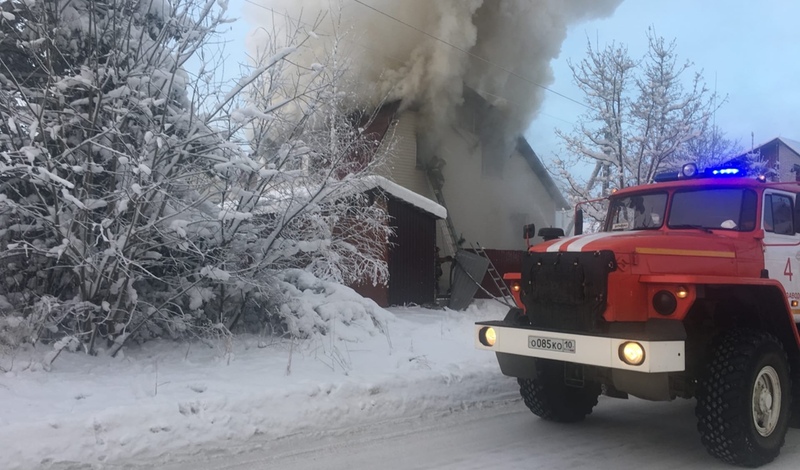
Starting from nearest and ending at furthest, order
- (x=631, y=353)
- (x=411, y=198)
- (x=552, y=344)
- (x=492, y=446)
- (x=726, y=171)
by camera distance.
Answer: (x=631, y=353)
(x=552, y=344)
(x=492, y=446)
(x=726, y=171)
(x=411, y=198)

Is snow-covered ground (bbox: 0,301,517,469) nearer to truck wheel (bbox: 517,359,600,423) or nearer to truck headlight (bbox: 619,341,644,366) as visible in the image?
truck wheel (bbox: 517,359,600,423)

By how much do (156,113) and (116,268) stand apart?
5.39ft

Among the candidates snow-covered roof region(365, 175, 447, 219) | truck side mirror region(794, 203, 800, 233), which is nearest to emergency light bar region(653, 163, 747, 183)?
truck side mirror region(794, 203, 800, 233)

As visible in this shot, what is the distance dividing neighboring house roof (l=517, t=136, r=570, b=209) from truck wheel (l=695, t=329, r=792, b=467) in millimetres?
17762

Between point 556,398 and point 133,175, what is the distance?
4.56m

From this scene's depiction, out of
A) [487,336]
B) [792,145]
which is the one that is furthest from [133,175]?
[792,145]

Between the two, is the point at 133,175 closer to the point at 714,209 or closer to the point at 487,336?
the point at 487,336

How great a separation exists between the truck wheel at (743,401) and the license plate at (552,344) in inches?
40.2

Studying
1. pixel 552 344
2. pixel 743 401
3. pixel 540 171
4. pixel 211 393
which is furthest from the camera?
pixel 540 171

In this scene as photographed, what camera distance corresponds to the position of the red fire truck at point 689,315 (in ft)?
15.2

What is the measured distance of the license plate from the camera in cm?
482

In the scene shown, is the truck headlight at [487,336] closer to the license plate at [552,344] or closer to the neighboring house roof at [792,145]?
the license plate at [552,344]

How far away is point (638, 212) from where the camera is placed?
249 inches

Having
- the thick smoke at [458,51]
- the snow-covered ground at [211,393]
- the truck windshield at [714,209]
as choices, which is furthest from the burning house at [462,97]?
the truck windshield at [714,209]
